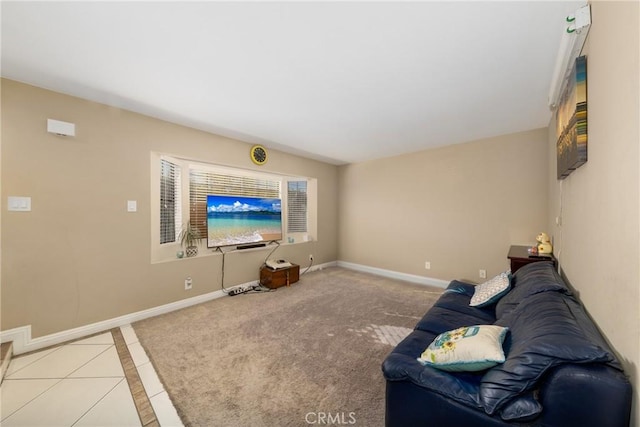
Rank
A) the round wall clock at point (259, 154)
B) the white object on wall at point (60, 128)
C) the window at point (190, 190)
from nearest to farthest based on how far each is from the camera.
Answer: the white object on wall at point (60, 128)
the window at point (190, 190)
the round wall clock at point (259, 154)

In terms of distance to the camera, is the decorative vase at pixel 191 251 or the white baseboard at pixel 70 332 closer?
the white baseboard at pixel 70 332

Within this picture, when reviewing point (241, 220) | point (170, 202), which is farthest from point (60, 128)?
point (241, 220)

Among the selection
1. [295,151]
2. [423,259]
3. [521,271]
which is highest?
[295,151]

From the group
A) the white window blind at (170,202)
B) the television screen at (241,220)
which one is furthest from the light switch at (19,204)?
the television screen at (241,220)

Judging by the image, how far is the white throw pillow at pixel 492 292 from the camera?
6.32 ft

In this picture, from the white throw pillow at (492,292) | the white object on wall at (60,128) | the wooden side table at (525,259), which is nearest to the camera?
the white throw pillow at (492,292)

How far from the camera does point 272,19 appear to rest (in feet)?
4.58

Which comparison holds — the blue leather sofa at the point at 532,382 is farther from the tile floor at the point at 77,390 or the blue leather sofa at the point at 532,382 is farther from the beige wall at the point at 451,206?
the beige wall at the point at 451,206

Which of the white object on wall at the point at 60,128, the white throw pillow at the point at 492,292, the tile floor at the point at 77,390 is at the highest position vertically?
the white object on wall at the point at 60,128

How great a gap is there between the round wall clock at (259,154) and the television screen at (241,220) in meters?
0.61

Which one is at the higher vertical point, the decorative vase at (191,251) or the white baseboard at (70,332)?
the decorative vase at (191,251)

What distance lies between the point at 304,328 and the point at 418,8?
271 centimetres

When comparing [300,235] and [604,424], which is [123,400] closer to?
[604,424]

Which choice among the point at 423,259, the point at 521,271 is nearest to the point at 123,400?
the point at 521,271
